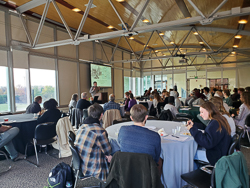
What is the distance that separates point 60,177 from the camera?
2.47m

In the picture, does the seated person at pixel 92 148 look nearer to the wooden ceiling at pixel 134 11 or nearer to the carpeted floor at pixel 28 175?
the carpeted floor at pixel 28 175

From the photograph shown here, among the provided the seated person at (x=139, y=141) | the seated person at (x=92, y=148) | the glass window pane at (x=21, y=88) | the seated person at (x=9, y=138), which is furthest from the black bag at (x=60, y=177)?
the glass window pane at (x=21, y=88)

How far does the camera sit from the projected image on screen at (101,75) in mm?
10969

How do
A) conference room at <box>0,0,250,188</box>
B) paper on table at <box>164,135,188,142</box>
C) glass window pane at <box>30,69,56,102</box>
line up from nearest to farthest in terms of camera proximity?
1. conference room at <box>0,0,250,188</box>
2. paper on table at <box>164,135,188,142</box>
3. glass window pane at <box>30,69,56,102</box>

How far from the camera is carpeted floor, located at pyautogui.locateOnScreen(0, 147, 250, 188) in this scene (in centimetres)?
316

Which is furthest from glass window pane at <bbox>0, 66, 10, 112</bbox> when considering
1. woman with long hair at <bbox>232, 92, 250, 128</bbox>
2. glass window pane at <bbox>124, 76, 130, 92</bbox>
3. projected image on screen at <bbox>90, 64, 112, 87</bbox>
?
glass window pane at <bbox>124, 76, 130, 92</bbox>

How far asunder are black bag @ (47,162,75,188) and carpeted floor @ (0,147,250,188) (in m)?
0.69

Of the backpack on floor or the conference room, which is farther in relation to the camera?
the backpack on floor

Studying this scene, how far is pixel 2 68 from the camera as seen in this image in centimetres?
649

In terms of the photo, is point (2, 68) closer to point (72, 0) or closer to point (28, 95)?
point (28, 95)

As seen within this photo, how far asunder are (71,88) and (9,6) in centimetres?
444

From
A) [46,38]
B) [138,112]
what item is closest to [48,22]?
[46,38]

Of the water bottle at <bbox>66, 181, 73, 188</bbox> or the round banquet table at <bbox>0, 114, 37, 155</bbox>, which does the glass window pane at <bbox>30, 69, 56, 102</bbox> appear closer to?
the round banquet table at <bbox>0, 114, 37, 155</bbox>

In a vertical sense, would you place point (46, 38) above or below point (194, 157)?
above
